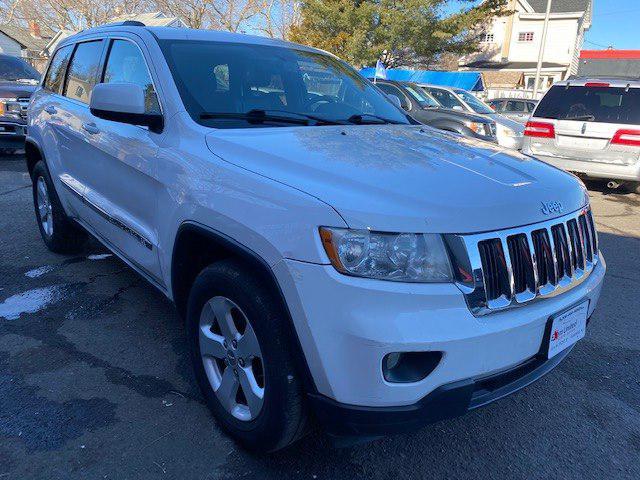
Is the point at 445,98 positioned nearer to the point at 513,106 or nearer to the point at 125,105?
the point at 513,106

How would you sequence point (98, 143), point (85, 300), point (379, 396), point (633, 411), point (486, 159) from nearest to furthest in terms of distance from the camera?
point (379, 396), point (486, 159), point (633, 411), point (98, 143), point (85, 300)

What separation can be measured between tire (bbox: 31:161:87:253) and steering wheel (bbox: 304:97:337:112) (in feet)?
7.45

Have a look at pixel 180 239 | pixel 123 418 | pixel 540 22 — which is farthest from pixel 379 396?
pixel 540 22

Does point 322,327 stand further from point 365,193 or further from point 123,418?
point 123,418

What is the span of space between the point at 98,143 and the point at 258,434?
2115 millimetres

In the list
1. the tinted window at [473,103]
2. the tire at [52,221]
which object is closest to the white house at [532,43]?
the tinted window at [473,103]

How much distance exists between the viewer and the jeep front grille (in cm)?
180

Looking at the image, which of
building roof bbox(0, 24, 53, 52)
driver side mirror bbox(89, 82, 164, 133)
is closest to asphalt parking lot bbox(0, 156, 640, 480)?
driver side mirror bbox(89, 82, 164, 133)

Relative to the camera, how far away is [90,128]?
3406mm

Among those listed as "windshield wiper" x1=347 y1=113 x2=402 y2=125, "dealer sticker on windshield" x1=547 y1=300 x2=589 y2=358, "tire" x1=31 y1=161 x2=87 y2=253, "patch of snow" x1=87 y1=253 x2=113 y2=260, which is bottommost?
"patch of snow" x1=87 y1=253 x2=113 y2=260

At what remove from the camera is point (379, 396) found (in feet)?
5.74

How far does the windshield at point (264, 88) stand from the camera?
2734mm

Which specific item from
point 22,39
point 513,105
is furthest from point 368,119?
point 22,39

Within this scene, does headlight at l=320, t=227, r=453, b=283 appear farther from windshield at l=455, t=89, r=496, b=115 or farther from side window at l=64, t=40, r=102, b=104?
windshield at l=455, t=89, r=496, b=115
